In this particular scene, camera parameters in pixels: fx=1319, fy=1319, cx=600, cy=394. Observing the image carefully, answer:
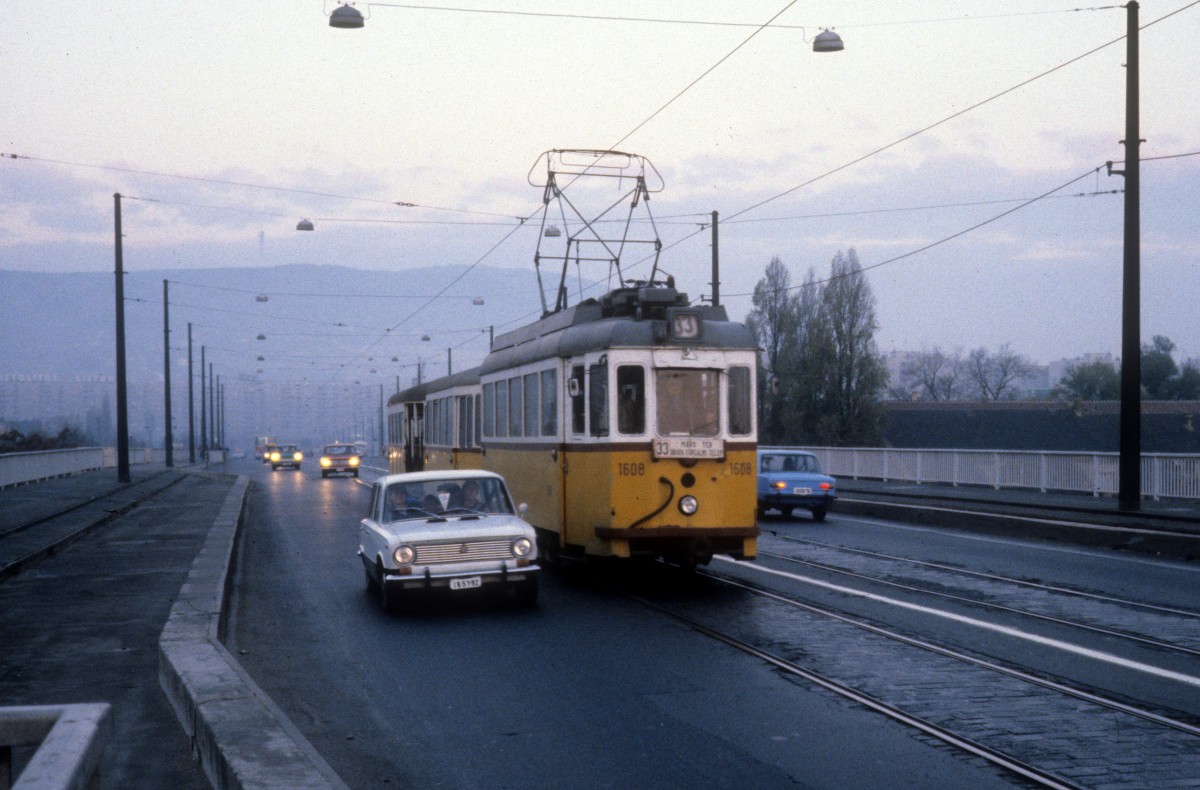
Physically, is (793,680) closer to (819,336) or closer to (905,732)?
(905,732)

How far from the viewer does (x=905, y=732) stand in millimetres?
7684

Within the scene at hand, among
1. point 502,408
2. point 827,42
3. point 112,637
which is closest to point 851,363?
point 827,42

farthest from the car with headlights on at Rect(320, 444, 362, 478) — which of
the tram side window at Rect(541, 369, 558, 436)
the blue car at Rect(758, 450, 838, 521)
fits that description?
the tram side window at Rect(541, 369, 558, 436)

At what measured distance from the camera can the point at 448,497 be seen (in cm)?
1418

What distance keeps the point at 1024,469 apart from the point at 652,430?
20.5m

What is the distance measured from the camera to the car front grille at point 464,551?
12.9 m

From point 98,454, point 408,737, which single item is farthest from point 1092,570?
point 98,454

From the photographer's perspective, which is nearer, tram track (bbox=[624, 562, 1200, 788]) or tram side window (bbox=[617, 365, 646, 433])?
tram track (bbox=[624, 562, 1200, 788])

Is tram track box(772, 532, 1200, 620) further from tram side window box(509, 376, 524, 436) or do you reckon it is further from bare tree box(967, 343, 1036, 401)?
bare tree box(967, 343, 1036, 401)

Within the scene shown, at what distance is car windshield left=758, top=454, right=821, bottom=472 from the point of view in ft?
92.5

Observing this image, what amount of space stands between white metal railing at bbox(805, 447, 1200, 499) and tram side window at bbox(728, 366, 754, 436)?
1527cm

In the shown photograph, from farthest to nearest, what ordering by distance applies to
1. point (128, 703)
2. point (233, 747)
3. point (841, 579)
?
point (841, 579), point (128, 703), point (233, 747)

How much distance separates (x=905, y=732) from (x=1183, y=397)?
83.2 meters

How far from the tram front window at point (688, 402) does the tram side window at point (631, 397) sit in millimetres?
184
